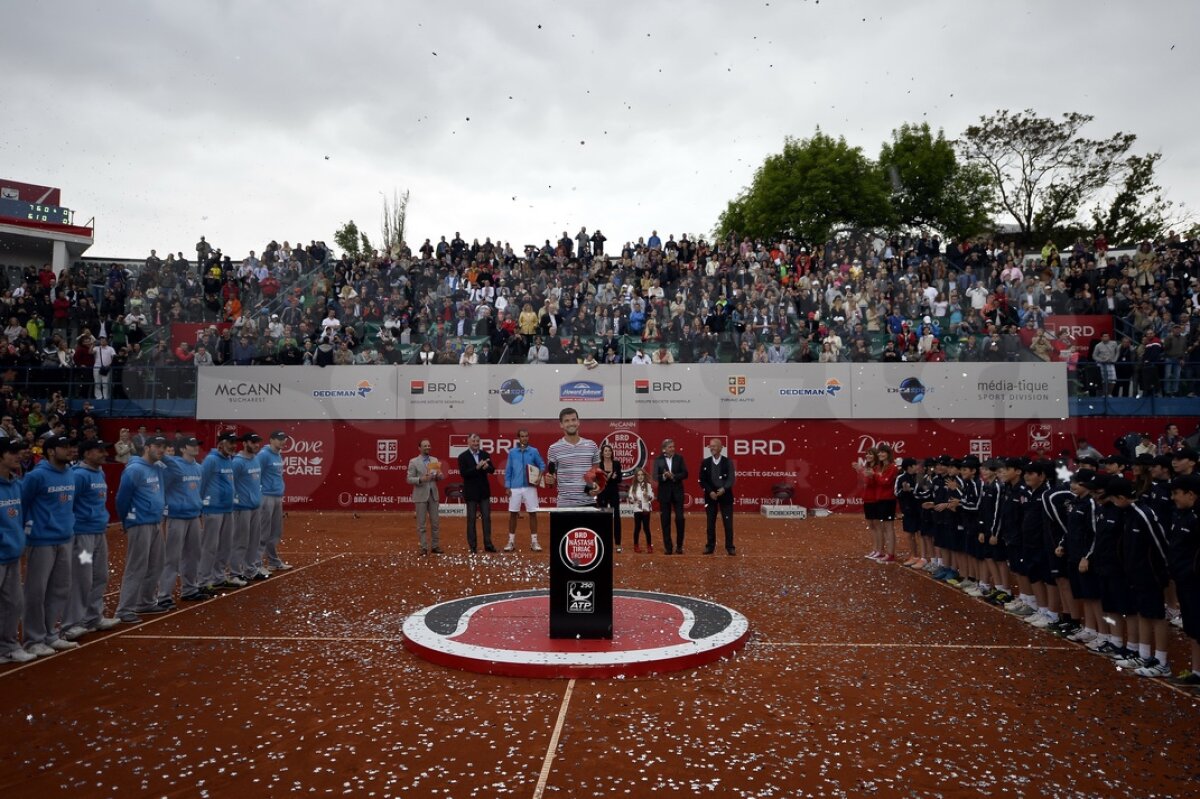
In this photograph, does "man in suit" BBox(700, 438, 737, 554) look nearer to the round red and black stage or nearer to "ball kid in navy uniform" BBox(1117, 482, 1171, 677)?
the round red and black stage

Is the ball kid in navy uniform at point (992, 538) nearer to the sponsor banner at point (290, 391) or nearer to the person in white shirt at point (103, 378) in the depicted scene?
the sponsor banner at point (290, 391)

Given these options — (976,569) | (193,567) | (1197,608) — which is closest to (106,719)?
(193,567)

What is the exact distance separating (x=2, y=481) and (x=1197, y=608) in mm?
10076

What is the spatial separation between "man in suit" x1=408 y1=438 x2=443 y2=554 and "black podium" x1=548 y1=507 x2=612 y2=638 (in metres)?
7.20

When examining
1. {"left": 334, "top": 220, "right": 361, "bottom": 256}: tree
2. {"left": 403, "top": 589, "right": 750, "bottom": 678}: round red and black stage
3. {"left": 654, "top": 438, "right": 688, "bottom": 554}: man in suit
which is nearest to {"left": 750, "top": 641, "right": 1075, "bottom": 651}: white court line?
{"left": 403, "top": 589, "right": 750, "bottom": 678}: round red and black stage

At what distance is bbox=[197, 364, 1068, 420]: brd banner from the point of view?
21.5m

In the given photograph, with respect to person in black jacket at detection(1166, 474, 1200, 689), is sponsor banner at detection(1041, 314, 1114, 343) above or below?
above

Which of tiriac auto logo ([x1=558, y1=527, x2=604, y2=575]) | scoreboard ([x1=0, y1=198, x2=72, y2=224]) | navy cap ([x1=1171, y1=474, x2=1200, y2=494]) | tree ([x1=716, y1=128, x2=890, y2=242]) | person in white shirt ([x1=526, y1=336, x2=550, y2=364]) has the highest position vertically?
tree ([x1=716, y1=128, x2=890, y2=242])

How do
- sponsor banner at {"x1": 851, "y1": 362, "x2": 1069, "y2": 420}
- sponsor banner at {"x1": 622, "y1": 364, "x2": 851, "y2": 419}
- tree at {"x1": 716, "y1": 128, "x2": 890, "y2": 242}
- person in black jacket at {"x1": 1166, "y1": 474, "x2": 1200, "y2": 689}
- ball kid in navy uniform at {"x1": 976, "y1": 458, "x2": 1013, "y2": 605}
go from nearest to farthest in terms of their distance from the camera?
1. person in black jacket at {"x1": 1166, "y1": 474, "x2": 1200, "y2": 689}
2. ball kid in navy uniform at {"x1": 976, "y1": 458, "x2": 1013, "y2": 605}
3. sponsor banner at {"x1": 851, "y1": 362, "x2": 1069, "y2": 420}
4. sponsor banner at {"x1": 622, "y1": 364, "x2": 851, "y2": 419}
5. tree at {"x1": 716, "y1": 128, "x2": 890, "y2": 242}

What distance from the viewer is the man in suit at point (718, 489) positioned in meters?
13.9

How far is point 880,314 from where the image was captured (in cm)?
2334

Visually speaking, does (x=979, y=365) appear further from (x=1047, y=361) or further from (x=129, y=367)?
(x=129, y=367)

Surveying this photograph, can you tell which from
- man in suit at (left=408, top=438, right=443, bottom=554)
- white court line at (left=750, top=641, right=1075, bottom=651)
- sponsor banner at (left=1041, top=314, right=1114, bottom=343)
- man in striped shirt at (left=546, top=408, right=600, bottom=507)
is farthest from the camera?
sponsor banner at (left=1041, top=314, right=1114, bottom=343)

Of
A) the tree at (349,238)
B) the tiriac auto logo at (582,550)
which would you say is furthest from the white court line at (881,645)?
the tree at (349,238)
